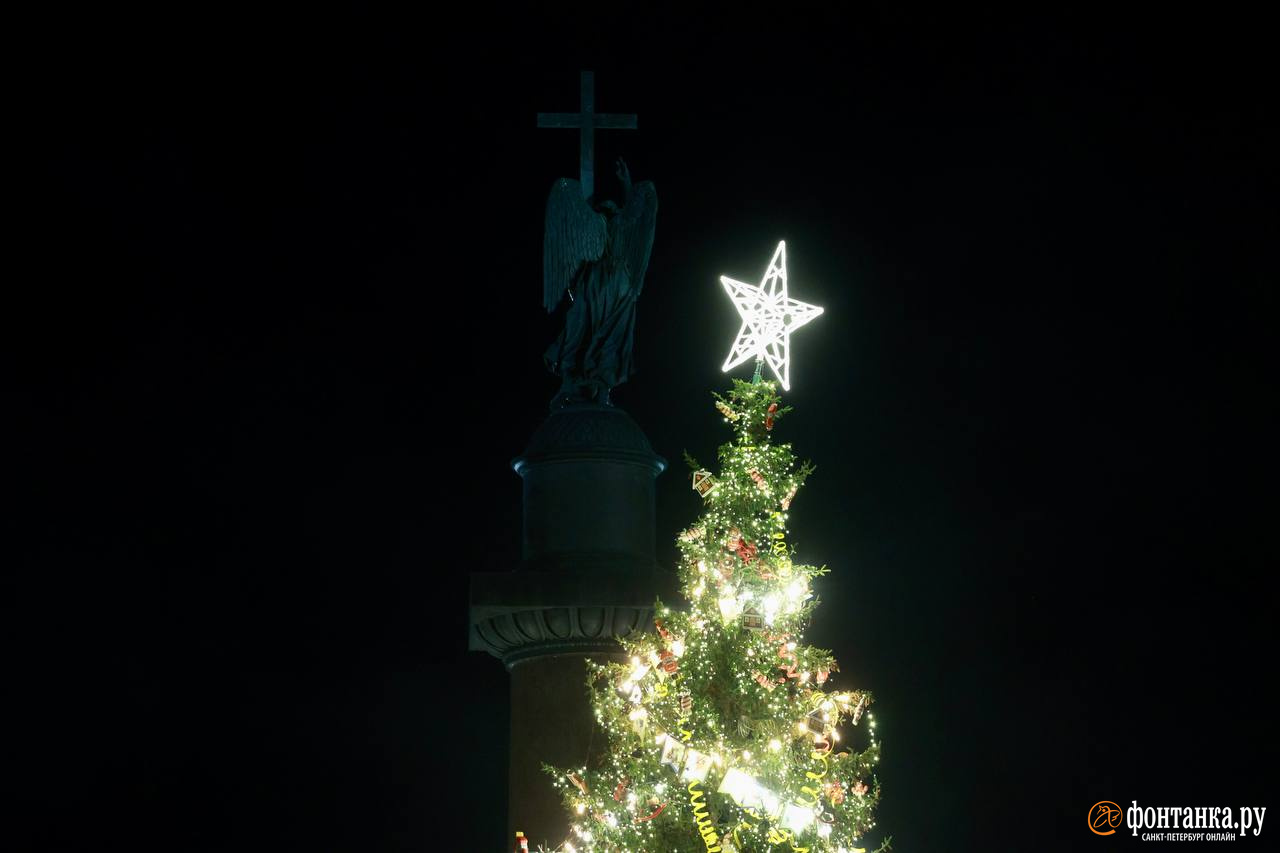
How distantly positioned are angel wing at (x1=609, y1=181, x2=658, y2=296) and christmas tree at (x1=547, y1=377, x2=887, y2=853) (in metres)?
2.90

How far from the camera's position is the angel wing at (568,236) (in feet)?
52.5

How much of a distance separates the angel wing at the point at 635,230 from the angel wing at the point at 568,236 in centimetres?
17

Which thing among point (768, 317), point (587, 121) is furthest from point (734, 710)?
point (587, 121)

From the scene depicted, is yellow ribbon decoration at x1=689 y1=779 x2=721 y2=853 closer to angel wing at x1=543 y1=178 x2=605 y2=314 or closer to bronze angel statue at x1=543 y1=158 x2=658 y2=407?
bronze angel statue at x1=543 y1=158 x2=658 y2=407

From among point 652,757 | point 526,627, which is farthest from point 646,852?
point 526,627

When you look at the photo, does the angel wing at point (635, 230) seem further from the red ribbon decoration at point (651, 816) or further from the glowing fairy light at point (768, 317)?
the red ribbon decoration at point (651, 816)

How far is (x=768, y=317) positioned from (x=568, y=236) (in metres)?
1.92

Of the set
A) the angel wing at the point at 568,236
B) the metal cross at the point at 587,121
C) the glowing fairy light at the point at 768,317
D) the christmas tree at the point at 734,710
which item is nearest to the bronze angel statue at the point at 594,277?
the angel wing at the point at 568,236

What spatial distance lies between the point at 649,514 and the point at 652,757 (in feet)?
10.3

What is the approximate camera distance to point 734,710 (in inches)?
A: 500

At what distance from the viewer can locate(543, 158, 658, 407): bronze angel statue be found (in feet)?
52.7

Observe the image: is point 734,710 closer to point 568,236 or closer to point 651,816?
point 651,816

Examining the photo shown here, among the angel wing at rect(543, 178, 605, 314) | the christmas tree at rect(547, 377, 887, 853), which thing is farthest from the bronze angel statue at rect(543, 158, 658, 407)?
the christmas tree at rect(547, 377, 887, 853)

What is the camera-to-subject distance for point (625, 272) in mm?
16188
